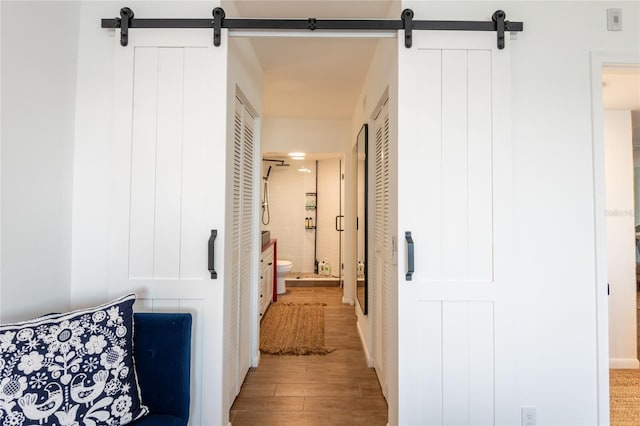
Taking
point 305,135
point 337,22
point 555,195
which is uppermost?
point 305,135

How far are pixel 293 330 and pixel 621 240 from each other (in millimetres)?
3152

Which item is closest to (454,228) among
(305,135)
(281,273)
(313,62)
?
(313,62)

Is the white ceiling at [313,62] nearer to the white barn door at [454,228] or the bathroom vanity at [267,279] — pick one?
the white barn door at [454,228]

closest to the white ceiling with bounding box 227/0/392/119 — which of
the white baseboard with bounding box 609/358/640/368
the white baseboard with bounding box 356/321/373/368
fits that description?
the white baseboard with bounding box 356/321/373/368

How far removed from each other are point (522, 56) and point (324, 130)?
309 centimetres

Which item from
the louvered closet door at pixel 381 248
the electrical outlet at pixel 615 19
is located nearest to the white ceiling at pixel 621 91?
the electrical outlet at pixel 615 19

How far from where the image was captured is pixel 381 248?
7.91ft

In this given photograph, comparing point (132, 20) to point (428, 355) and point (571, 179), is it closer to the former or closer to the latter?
point (428, 355)

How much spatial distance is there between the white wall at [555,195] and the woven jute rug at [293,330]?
1805 millimetres

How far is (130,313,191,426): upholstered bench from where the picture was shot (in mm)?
1315

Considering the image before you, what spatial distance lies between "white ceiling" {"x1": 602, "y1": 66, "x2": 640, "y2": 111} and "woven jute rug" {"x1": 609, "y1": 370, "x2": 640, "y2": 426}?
2143 millimetres

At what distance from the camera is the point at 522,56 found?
1636 mm

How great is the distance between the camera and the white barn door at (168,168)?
1.58 metres

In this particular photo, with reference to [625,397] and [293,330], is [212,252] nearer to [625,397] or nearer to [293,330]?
[293,330]
